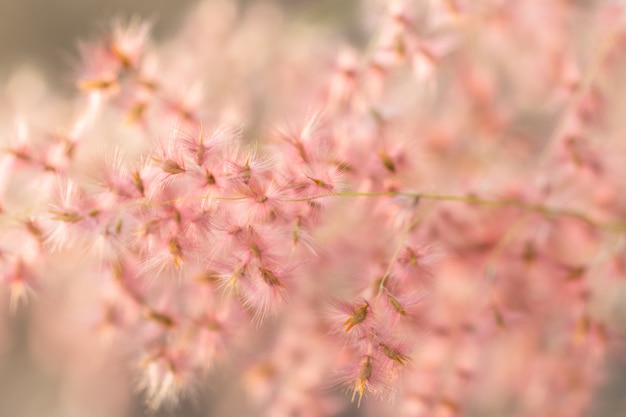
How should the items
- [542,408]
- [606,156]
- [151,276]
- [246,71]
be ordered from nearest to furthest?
[151,276]
[606,156]
[542,408]
[246,71]

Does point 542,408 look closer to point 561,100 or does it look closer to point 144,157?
point 561,100

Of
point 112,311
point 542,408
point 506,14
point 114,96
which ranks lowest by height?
point 112,311

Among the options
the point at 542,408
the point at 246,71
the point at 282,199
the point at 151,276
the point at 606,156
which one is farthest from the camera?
the point at 246,71

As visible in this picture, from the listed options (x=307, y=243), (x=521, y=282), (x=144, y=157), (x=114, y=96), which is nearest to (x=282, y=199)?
(x=307, y=243)

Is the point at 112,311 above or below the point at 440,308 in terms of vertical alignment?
below

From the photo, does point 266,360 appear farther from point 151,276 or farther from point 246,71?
point 246,71

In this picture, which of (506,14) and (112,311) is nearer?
(112,311)
